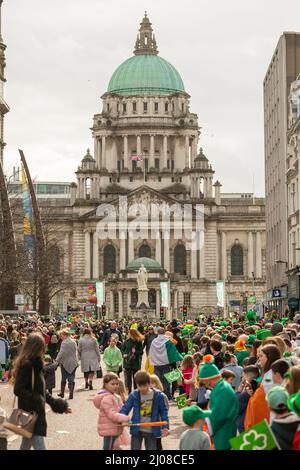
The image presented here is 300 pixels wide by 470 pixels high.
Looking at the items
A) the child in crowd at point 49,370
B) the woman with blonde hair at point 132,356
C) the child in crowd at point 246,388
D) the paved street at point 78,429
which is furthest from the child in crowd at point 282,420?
the woman with blonde hair at point 132,356

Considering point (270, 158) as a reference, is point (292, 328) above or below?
below

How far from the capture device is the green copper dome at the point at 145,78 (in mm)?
141125

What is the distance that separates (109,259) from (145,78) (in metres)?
26.5

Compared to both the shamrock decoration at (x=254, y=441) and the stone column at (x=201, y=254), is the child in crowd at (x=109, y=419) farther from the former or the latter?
the stone column at (x=201, y=254)

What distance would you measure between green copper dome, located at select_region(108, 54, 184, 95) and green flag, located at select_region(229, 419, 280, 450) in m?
130

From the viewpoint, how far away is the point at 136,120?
139 m

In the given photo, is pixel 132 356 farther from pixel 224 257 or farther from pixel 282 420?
pixel 224 257

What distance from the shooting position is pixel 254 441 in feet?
37.6

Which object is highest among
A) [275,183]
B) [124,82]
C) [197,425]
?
[124,82]

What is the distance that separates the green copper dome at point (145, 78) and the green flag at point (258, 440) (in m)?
130

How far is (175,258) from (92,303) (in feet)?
106

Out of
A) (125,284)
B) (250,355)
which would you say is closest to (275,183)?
(125,284)

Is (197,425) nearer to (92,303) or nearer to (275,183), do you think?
(275,183)

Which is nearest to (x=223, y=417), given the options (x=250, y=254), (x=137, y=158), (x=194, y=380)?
(x=194, y=380)
